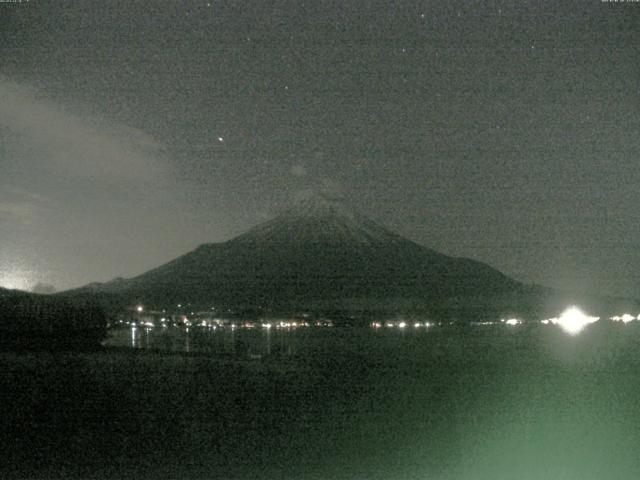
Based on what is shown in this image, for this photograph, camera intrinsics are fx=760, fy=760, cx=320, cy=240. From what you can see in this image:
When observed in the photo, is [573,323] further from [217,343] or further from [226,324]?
[217,343]

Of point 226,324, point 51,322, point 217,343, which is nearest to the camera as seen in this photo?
point 51,322

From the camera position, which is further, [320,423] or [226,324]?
[226,324]

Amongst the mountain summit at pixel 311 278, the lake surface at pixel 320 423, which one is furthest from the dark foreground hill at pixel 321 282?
Answer: the lake surface at pixel 320 423

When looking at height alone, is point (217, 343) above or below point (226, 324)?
below

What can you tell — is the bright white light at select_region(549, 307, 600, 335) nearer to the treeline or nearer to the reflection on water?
the reflection on water

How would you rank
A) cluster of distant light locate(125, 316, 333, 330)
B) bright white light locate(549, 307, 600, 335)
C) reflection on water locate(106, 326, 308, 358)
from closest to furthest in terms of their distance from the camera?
reflection on water locate(106, 326, 308, 358)
bright white light locate(549, 307, 600, 335)
cluster of distant light locate(125, 316, 333, 330)

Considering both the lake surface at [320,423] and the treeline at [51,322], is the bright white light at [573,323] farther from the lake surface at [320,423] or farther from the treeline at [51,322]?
the lake surface at [320,423]

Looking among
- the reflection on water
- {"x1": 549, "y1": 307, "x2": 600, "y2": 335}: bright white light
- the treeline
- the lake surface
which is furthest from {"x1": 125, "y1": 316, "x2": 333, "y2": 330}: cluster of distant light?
the lake surface

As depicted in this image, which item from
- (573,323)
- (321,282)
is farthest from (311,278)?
(573,323)

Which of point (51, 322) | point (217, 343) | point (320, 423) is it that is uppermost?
point (51, 322)
